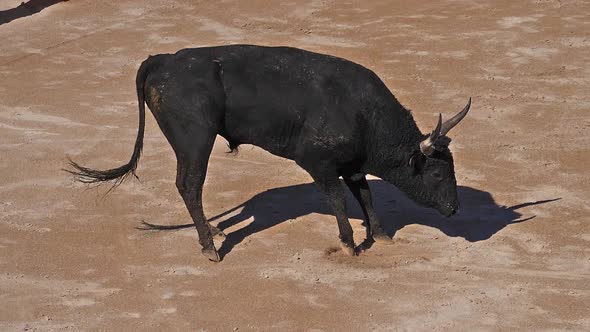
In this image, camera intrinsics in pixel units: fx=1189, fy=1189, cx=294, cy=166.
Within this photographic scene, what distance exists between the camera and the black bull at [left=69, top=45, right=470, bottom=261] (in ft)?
42.7

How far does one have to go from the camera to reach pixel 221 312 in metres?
12.2

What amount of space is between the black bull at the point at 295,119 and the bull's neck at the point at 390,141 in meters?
0.01

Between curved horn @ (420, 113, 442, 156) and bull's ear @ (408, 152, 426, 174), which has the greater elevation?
curved horn @ (420, 113, 442, 156)

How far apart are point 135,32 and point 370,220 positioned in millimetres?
9429

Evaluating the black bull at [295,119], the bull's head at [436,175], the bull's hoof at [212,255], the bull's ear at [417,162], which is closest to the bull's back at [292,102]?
the black bull at [295,119]

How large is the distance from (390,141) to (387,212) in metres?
1.78

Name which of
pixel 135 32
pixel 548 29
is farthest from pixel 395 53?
pixel 135 32

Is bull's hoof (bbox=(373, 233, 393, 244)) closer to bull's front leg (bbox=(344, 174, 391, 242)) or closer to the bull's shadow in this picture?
bull's front leg (bbox=(344, 174, 391, 242))

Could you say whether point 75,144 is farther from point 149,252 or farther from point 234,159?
point 149,252

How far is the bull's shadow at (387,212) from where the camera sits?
1427 centimetres

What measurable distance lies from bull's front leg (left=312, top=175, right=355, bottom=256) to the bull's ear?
841 mm

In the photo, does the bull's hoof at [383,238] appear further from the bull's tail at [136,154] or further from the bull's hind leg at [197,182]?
the bull's tail at [136,154]

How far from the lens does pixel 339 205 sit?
13.4 metres

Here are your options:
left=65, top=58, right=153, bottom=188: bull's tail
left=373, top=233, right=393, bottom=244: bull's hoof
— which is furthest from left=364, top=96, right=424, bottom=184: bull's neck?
left=65, top=58, right=153, bottom=188: bull's tail
